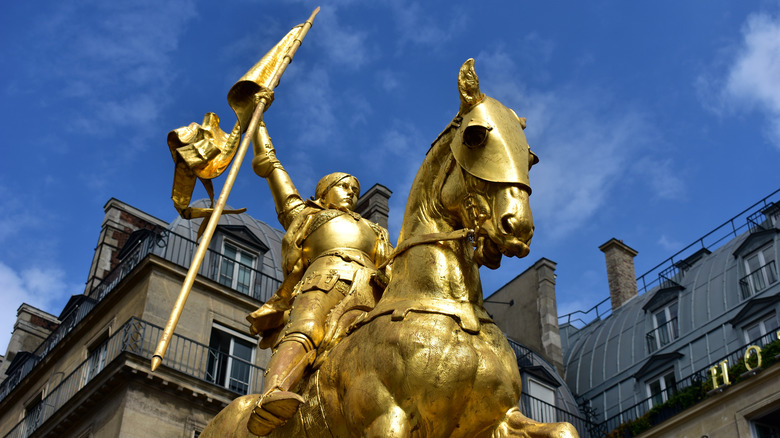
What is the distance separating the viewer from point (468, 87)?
531 cm

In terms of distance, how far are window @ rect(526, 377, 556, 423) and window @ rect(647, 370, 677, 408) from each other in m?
2.57

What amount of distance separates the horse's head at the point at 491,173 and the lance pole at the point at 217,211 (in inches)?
73.5

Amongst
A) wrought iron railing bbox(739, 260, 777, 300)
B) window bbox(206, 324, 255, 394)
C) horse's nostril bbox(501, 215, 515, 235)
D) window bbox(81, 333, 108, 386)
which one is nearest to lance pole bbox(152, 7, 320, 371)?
horse's nostril bbox(501, 215, 515, 235)

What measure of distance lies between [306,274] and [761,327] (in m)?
18.8

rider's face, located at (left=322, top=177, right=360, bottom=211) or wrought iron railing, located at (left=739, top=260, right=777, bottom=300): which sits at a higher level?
wrought iron railing, located at (left=739, top=260, right=777, bottom=300)

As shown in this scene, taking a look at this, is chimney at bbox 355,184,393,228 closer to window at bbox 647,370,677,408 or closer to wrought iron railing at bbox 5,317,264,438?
wrought iron railing at bbox 5,317,264,438

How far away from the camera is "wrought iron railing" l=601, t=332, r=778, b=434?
71.1 ft

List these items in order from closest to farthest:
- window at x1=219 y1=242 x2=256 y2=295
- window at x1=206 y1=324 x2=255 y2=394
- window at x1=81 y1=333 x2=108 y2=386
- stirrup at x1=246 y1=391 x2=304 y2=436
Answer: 1. stirrup at x1=246 y1=391 x2=304 y2=436
2. window at x1=206 y1=324 x2=255 y2=394
3. window at x1=81 y1=333 x2=108 y2=386
4. window at x1=219 y1=242 x2=256 y2=295

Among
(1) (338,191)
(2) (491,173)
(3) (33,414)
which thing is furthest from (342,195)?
(3) (33,414)

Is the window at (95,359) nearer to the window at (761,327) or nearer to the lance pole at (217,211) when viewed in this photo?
the lance pole at (217,211)

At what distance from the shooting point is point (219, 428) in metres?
5.79

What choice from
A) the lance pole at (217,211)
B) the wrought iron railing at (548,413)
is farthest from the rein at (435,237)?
the wrought iron railing at (548,413)

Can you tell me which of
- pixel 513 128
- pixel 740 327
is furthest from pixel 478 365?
pixel 740 327

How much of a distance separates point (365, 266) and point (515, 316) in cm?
2529
